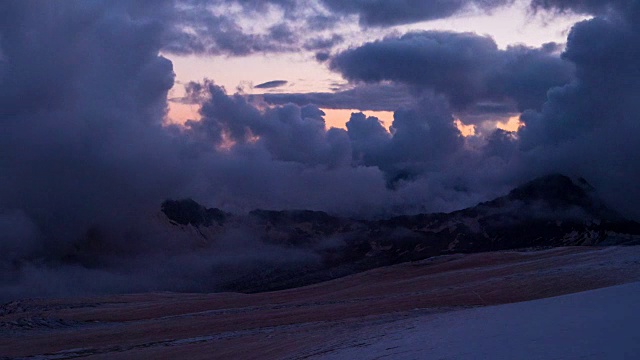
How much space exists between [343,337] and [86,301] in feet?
161

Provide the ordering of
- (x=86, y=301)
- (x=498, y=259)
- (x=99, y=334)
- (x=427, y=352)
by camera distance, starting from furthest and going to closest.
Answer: (x=498, y=259), (x=86, y=301), (x=99, y=334), (x=427, y=352)

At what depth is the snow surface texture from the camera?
1631 cm

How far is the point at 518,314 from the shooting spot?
78.7ft

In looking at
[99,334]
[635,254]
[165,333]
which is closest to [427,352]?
[165,333]

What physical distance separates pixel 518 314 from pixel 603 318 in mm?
4826

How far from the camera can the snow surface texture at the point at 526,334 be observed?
53.5 ft

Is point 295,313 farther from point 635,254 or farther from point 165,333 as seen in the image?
point 635,254

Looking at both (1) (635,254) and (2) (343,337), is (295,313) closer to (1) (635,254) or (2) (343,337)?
(2) (343,337)

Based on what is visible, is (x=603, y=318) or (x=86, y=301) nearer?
(x=603, y=318)

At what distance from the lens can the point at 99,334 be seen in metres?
43.7

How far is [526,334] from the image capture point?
63.1ft

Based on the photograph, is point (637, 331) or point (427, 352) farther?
point (427, 352)

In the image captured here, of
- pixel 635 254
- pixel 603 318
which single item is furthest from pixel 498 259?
pixel 603 318

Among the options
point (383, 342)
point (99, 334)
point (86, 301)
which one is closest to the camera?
point (383, 342)
